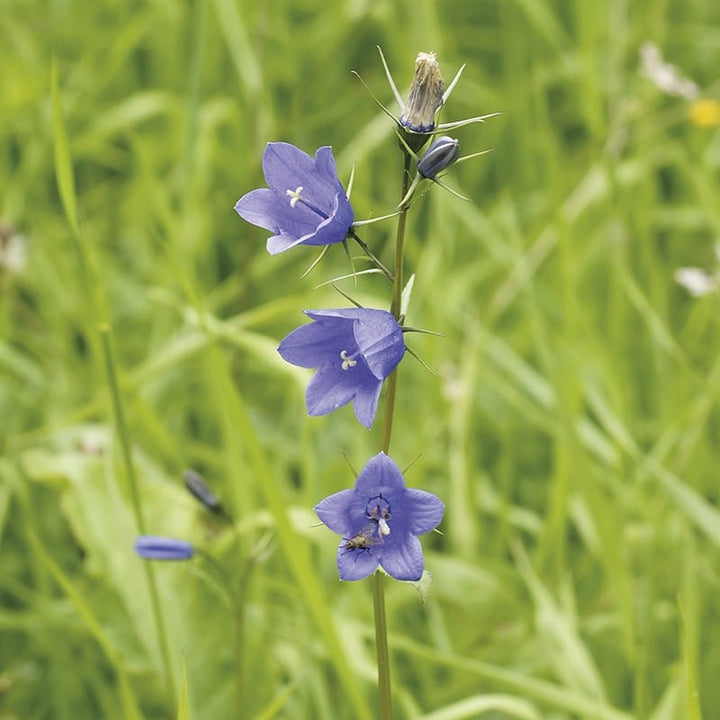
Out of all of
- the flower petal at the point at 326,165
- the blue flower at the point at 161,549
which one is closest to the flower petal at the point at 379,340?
the flower petal at the point at 326,165

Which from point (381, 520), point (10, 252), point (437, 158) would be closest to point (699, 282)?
point (437, 158)

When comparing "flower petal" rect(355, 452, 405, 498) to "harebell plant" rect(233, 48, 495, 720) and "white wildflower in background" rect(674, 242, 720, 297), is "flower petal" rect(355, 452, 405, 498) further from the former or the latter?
"white wildflower in background" rect(674, 242, 720, 297)

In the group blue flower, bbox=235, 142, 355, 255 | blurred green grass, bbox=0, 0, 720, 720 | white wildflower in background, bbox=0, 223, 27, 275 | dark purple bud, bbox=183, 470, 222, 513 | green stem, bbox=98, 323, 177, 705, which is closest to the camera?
blue flower, bbox=235, 142, 355, 255

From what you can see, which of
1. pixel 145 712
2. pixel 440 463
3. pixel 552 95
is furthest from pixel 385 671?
pixel 552 95

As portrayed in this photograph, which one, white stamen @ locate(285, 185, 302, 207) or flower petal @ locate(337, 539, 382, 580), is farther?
Answer: white stamen @ locate(285, 185, 302, 207)

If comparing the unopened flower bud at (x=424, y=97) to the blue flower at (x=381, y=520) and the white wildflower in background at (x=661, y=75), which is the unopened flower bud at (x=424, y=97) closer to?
the blue flower at (x=381, y=520)

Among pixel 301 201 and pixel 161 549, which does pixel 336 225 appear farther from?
pixel 161 549

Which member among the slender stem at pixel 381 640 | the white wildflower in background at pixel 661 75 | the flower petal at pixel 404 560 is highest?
the white wildflower in background at pixel 661 75

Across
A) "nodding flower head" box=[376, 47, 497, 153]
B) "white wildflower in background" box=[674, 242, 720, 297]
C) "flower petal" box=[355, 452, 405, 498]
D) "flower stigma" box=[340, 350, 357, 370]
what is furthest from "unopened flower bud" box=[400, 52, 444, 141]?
"white wildflower in background" box=[674, 242, 720, 297]
